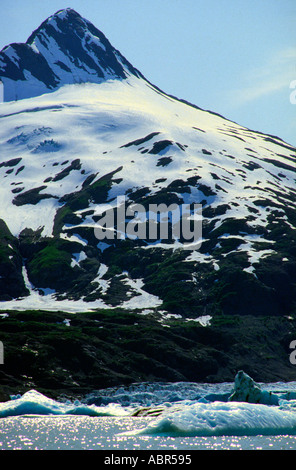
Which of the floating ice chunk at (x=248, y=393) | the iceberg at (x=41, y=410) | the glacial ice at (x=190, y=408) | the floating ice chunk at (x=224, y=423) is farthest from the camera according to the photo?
the iceberg at (x=41, y=410)

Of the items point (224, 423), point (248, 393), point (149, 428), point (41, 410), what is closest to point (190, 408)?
point (224, 423)

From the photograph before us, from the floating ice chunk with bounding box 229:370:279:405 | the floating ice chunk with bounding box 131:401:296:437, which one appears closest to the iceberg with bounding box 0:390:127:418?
the floating ice chunk with bounding box 229:370:279:405

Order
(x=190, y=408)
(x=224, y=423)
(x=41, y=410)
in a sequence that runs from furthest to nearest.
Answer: (x=41, y=410) < (x=190, y=408) < (x=224, y=423)

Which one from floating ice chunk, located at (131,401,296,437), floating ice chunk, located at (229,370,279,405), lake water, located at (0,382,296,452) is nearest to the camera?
lake water, located at (0,382,296,452)

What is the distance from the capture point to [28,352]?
9306 centimetres

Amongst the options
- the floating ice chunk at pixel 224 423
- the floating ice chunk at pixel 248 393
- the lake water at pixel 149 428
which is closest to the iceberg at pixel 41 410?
the lake water at pixel 149 428

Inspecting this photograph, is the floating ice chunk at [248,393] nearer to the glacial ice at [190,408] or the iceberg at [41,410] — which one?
the glacial ice at [190,408]

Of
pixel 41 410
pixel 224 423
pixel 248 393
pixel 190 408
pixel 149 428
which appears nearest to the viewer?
pixel 149 428

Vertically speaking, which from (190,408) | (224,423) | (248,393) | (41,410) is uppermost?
(224,423)

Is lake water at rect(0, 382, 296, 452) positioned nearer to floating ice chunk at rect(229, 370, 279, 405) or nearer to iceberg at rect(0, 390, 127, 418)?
iceberg at rect(0, 390, 127, 418)

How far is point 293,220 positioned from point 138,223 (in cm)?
5776

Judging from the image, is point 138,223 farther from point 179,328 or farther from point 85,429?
point 85,429

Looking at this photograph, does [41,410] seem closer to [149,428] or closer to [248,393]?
[149,428]

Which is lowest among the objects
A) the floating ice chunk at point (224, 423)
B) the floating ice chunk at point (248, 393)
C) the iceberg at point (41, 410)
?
the iceberg at point (41, 410)
